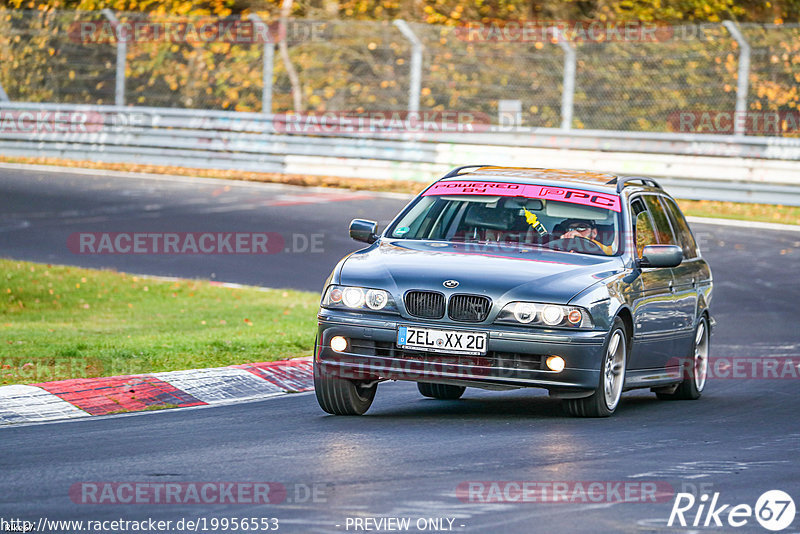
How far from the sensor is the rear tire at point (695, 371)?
35.0ft

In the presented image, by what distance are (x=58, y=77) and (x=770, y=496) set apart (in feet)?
80.1

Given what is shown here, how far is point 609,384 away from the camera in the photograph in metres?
8.92

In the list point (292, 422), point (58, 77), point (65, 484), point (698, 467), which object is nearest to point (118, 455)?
point (65, 484)

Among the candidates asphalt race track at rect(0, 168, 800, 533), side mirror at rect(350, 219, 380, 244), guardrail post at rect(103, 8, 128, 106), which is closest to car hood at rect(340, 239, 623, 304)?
side mirror at rect(350, 219, 380, 244)

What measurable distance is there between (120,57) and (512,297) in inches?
828

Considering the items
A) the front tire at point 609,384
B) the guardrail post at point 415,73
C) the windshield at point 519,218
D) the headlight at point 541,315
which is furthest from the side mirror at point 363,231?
the guardrail post at point 415,73

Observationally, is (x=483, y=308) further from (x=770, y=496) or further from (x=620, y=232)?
(x=770, y=496)

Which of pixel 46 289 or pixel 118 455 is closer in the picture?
pixel 118 455

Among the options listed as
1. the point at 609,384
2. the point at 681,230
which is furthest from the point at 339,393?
the point at 681,230

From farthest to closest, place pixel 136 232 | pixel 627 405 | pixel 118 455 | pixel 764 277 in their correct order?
pixel 136 232 → pixel 764 277 → pixel 627 405 → pixel 118 455

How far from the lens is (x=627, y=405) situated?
10312 mm
